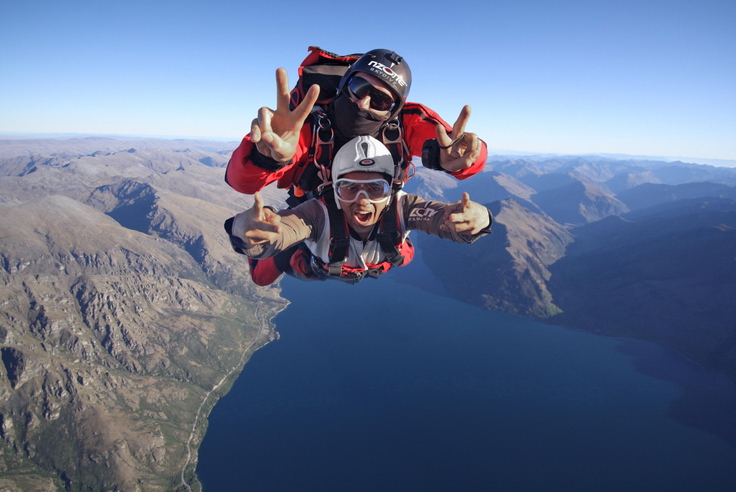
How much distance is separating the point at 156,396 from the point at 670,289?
212 metres

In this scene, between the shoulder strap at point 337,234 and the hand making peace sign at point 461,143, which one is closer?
the hand making peace sign at point 461,143

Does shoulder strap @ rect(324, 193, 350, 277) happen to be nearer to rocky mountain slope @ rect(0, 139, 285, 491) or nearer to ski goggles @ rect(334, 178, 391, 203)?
ski goggles @ rect(334, 178, 391, 203)

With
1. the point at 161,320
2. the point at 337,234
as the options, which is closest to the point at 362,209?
the point at 337,234

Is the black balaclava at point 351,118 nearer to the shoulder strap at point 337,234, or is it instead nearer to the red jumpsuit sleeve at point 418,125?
the red jumpsuit sleeve at point 418,125

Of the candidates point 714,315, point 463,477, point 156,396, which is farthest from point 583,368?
point 156,396

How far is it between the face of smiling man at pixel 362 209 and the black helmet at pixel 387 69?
1.50 meters

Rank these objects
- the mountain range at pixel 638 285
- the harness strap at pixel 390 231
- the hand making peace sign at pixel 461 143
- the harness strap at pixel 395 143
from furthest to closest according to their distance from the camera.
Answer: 1. the mountain range at pixel 638 285
2. the harness strap at pixel 395 143
3. the harness strap at pixel 390 231
4. the hand making peace sign at pixel 461 143

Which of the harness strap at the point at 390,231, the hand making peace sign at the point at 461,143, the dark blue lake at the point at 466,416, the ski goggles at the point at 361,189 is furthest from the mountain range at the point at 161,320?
the hand making peace sign at the point at 461,143

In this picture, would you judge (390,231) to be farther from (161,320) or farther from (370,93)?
(161,320)

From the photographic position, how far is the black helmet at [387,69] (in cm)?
565

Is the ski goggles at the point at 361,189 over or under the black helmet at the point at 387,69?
under

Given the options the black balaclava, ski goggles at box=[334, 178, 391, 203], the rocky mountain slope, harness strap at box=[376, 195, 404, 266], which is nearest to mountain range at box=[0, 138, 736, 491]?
the rocky mountain slope

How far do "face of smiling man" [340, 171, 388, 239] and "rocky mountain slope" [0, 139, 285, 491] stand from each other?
115 m

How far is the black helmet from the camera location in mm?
5652
